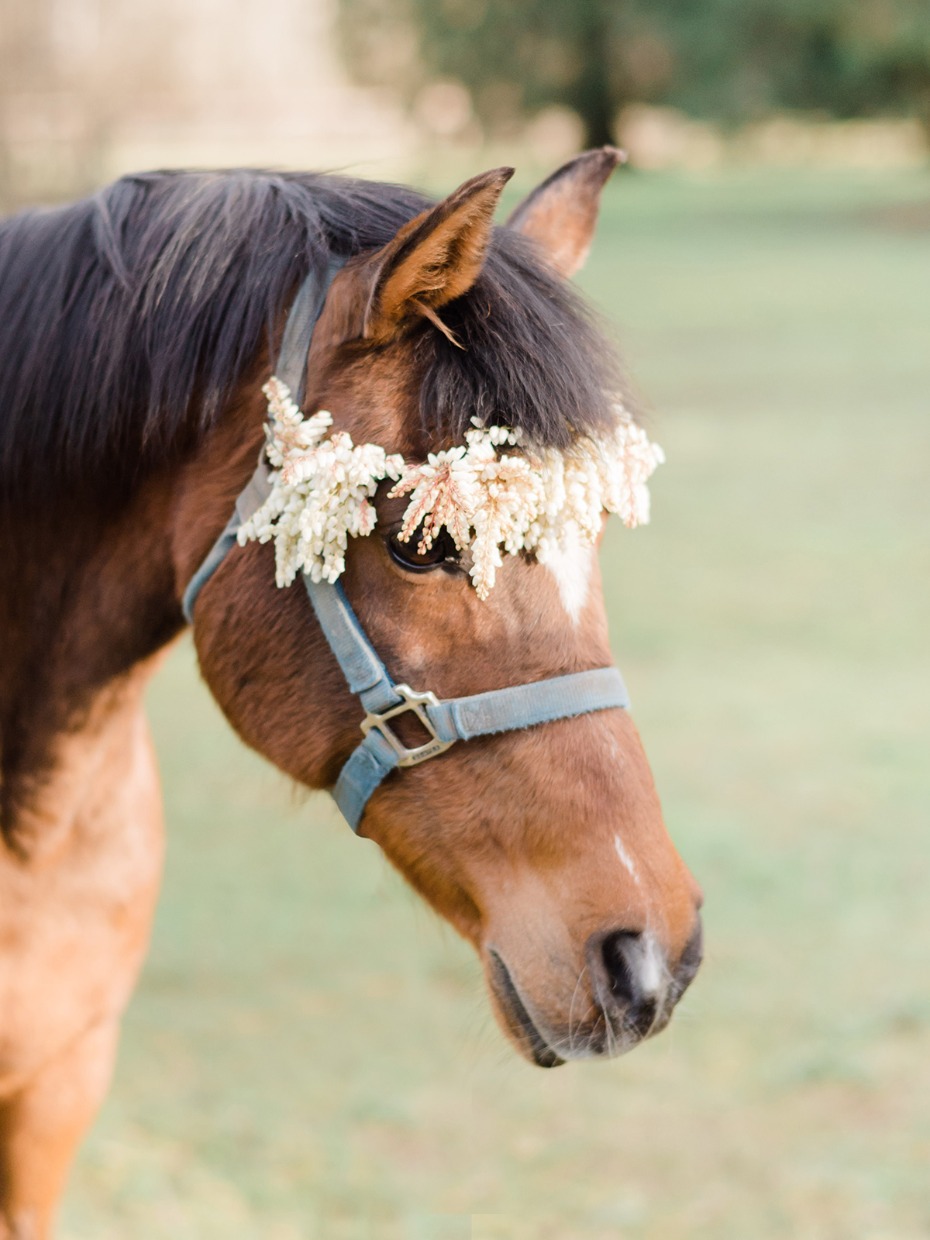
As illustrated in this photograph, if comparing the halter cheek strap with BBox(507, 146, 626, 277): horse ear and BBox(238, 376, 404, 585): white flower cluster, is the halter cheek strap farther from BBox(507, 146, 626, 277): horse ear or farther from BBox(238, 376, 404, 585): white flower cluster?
BBox(507, 146, 626, 277): horse ear

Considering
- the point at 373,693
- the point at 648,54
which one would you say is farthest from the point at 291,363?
the point at 648,54

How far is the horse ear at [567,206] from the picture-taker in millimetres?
2074

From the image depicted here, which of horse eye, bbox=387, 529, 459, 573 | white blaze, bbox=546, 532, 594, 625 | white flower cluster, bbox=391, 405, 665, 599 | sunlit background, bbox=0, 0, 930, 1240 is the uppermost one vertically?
white flower cluster, bbox=391, 405, 665, 599

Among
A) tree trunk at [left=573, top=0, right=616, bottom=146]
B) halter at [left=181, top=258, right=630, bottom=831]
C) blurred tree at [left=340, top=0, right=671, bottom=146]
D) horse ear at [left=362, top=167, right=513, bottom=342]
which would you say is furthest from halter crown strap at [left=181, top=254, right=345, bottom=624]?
tree trunk at [left=573, top=0, right=616, bottom=146]

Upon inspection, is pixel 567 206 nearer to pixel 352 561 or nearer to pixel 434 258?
pixel 434 258

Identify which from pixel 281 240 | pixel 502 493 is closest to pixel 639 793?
pixel 502 493

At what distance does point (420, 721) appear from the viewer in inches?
65.6

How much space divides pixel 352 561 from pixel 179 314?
0.42m

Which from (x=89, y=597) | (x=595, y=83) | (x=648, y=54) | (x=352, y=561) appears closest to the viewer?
(x=352, y=561)

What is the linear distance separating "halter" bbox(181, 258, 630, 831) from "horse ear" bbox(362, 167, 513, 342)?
14 centimetres

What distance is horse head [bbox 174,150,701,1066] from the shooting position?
1606mm

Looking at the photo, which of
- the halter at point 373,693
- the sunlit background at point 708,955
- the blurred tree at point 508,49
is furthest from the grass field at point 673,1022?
the blurred tree at point 508,49

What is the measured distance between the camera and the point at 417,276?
158 centimetres

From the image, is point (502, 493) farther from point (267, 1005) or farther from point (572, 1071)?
point (267, 1005)
